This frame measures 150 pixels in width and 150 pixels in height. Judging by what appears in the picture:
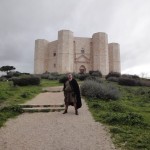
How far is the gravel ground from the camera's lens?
240 inches

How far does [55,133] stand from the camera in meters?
7.22

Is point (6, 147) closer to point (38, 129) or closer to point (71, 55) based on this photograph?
point (38, 129)

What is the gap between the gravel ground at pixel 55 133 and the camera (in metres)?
6.09

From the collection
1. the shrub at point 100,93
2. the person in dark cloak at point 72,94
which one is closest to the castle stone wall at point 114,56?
the shrub at point 100,93

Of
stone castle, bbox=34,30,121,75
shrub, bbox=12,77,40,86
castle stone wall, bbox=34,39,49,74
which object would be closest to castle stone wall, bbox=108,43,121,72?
stone castle, bbox=34,30,121,75

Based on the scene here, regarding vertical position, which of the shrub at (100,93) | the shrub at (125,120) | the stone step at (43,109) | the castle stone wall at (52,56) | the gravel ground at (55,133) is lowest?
the gravel ground at (55,133)

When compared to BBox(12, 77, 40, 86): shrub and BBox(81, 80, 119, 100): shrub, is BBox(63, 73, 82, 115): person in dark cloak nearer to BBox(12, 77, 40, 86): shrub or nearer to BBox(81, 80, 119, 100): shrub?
A: BBox(81, 80, 119, 100): shrub

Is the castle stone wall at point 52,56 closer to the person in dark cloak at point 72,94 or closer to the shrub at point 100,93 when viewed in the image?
the shrub at point 100,93

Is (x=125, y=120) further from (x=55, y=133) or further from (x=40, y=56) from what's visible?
(x=40, y=56)

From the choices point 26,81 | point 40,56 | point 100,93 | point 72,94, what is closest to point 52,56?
point 40,56

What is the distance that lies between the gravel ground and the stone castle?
127 ft

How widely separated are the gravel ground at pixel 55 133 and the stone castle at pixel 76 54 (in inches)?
1523

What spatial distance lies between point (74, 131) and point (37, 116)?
276cm

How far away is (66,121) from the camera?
8711mm
